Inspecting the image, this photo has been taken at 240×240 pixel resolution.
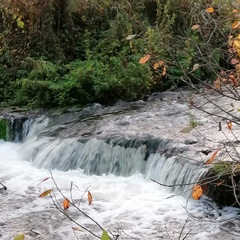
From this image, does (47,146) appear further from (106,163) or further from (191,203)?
(191,203)

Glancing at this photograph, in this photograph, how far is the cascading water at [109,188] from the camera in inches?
203

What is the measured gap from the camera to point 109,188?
6543 millimetres

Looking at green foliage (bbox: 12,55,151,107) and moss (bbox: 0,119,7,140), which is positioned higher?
green foliage (bbox: 12,55,151,107)

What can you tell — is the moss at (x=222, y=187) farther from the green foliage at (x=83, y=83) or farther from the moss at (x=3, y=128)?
the moss at (x=3, y=128)

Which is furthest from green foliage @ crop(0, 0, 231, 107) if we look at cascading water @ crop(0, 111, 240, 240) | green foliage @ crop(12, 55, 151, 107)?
cascading water @ crop(0, 111, 240, 240)

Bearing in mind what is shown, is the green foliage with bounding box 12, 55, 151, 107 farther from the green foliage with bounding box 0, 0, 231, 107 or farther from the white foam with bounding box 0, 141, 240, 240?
the white foam with bounding box 0, 141, 240, 240

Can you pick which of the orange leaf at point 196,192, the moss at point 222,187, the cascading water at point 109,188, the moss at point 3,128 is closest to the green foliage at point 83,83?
the moss at point 3,128

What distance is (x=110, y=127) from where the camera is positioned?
828cm

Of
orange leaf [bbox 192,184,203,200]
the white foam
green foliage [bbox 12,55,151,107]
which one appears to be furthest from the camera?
green foliage [bbox 12,55,151,107]

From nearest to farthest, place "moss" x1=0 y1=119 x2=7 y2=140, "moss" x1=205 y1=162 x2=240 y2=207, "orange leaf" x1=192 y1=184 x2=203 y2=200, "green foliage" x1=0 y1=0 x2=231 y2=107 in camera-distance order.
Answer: "orange leaf" x1=192 y1=184 x2=203 y2=200, "moss" x1=205 y1=162 x2=240 y2=207, "moss" x1=0 y1=119 x2=7 y2=140, "green foliage" x1=0 y1=0 x2=231 y2=107

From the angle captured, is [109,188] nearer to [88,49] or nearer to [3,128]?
[3,128]

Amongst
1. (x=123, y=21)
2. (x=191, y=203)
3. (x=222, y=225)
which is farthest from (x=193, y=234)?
(x=123, y=21)

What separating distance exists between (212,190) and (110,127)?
301 cm

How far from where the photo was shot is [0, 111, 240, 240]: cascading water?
16.9 feet
